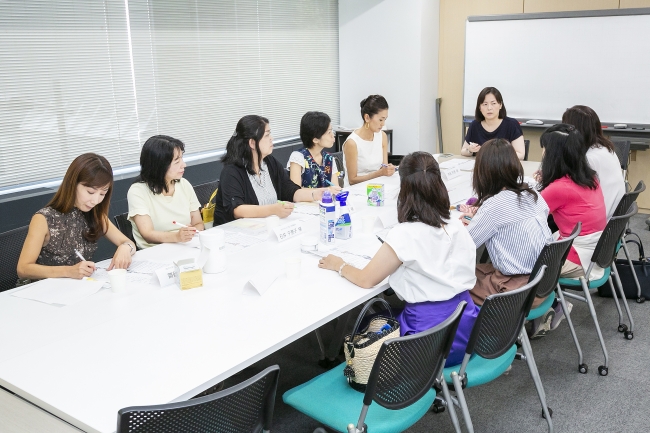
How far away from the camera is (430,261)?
92.7 inches

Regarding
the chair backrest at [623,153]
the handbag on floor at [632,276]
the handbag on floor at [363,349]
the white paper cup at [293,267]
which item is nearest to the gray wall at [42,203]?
the white paper cup at [293,267]

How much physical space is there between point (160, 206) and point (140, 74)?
222 centimetres

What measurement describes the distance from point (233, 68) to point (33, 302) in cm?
400

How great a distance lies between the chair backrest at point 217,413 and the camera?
148 centimetres

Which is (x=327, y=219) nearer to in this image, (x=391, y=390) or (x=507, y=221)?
(x=507, y=221)

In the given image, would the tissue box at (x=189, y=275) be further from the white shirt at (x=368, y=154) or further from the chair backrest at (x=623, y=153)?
the chair backrest at (x=623, y=153)

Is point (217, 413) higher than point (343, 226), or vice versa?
point (343, 226)

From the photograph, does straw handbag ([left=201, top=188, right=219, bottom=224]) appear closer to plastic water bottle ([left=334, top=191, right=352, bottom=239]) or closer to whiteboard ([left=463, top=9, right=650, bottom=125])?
plastic water bottle ([left=334, top=191, right=352, bottom=239])

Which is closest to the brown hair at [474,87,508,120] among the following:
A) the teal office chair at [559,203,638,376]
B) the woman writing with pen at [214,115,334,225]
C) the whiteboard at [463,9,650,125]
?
the whiteboard at [463,9,650,125]

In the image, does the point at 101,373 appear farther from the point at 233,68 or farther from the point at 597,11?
the point at 597,11

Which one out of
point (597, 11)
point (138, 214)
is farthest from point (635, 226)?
point (138, 214)

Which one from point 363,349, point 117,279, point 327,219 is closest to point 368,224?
point 327,219

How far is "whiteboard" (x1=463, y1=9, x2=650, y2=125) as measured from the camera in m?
5.91

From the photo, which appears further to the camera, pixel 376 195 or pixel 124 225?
pixel 376 195
